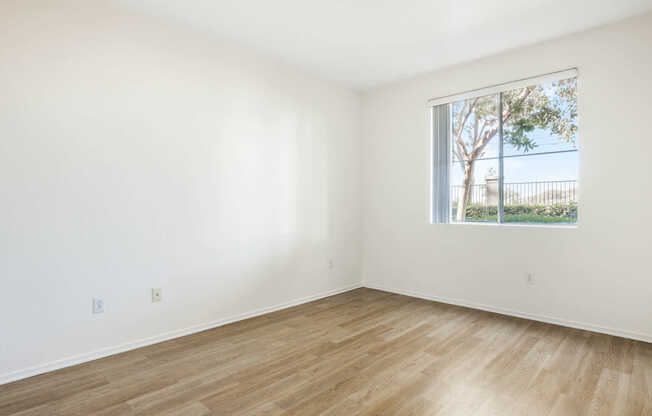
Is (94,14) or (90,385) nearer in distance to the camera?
(90,385)

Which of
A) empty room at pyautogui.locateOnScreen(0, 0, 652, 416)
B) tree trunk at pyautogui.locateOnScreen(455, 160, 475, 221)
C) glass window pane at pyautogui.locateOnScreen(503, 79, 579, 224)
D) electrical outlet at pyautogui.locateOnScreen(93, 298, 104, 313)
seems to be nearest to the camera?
empty room at pyautogui.locateOnScreen(0, 0, 652, 416)

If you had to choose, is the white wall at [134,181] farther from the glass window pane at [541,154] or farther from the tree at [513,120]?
the glass window pane at [541,154]

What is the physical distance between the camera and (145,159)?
2945 mm

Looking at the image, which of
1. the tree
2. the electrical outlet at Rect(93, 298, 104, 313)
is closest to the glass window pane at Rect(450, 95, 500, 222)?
the tree

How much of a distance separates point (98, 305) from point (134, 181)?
98cm

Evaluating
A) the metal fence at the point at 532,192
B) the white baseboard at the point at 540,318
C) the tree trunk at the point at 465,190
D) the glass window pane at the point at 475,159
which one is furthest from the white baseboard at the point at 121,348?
the metal fence at the point at 532,192

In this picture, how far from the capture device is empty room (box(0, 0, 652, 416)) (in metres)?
2.35

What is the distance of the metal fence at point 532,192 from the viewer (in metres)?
3.47

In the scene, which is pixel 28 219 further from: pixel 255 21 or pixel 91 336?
pixel 255 21

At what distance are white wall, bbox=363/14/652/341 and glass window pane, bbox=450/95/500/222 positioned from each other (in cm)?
19

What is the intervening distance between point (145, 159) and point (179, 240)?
0.74m

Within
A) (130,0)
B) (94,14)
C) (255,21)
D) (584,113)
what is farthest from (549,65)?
(94,14)

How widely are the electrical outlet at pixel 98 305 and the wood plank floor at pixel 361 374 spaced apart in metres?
0.38

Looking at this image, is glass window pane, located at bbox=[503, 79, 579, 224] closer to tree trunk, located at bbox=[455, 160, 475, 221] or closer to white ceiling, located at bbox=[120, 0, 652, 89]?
tree trunk, located at bbox=[455, 160, 475, 221]
